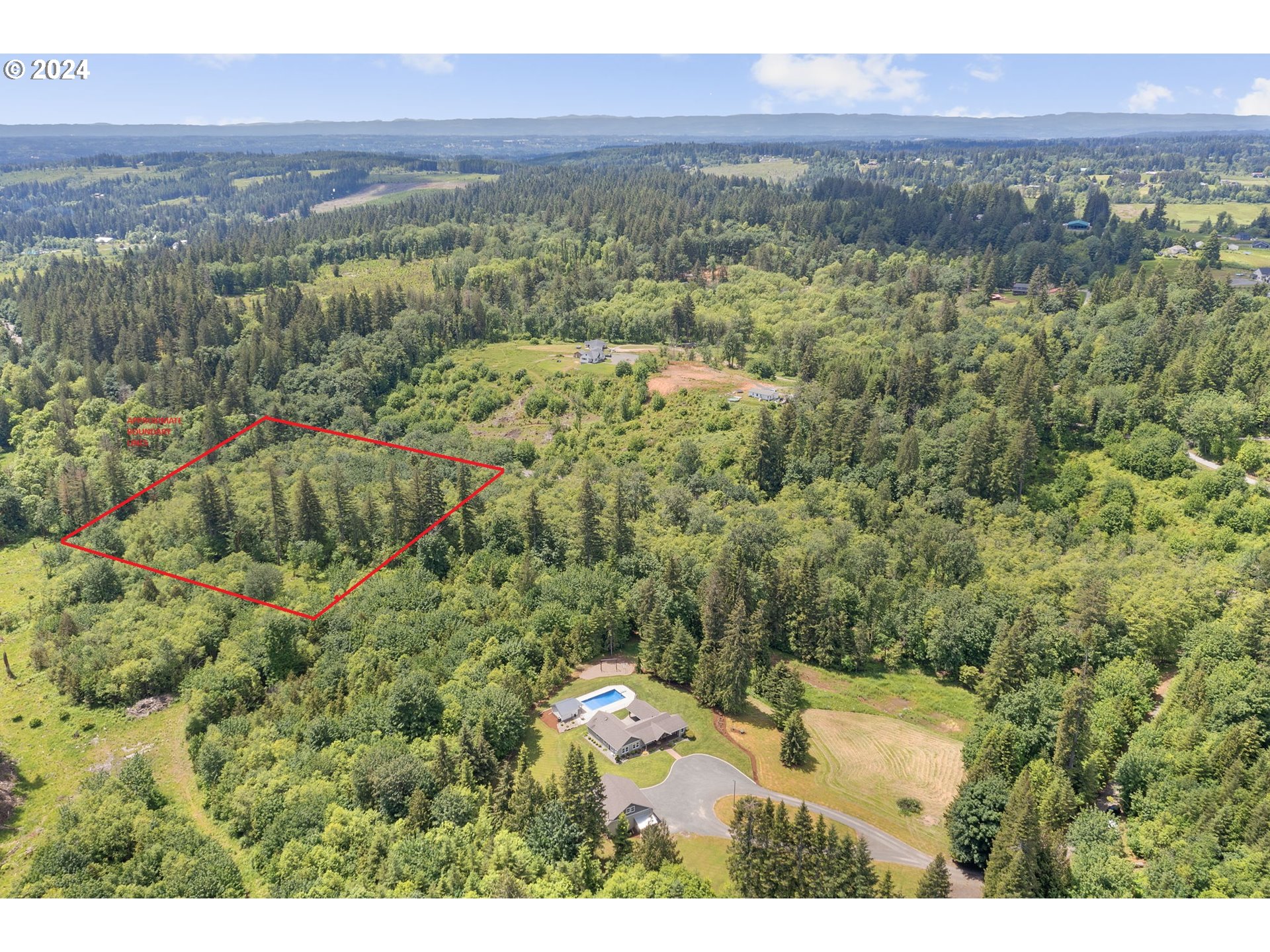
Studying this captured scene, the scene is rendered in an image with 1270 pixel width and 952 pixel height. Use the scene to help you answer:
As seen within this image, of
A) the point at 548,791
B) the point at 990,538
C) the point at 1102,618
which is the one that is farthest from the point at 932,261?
the point at 548,791

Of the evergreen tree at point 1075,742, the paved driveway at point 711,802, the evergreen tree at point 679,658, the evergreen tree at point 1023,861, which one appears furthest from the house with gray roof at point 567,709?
the evergreen tree at point 1075,742

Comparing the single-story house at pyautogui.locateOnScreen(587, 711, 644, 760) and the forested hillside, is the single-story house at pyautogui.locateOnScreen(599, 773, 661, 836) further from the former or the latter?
the single-story house at pyautogui.locateOnScreen(587, 711, 644, 760)

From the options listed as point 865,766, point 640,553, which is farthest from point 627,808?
point 640,553

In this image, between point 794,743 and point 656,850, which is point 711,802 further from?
point 656,850

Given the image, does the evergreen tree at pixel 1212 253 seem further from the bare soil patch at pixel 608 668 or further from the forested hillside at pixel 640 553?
the bare soil patch at pixel 608 668

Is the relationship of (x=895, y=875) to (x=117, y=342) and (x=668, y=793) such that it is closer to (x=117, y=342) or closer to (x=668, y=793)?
(x=668, y=793)

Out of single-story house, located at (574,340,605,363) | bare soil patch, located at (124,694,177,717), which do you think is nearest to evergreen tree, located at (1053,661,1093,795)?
bare soil patch, located at (124,694,177,717)
